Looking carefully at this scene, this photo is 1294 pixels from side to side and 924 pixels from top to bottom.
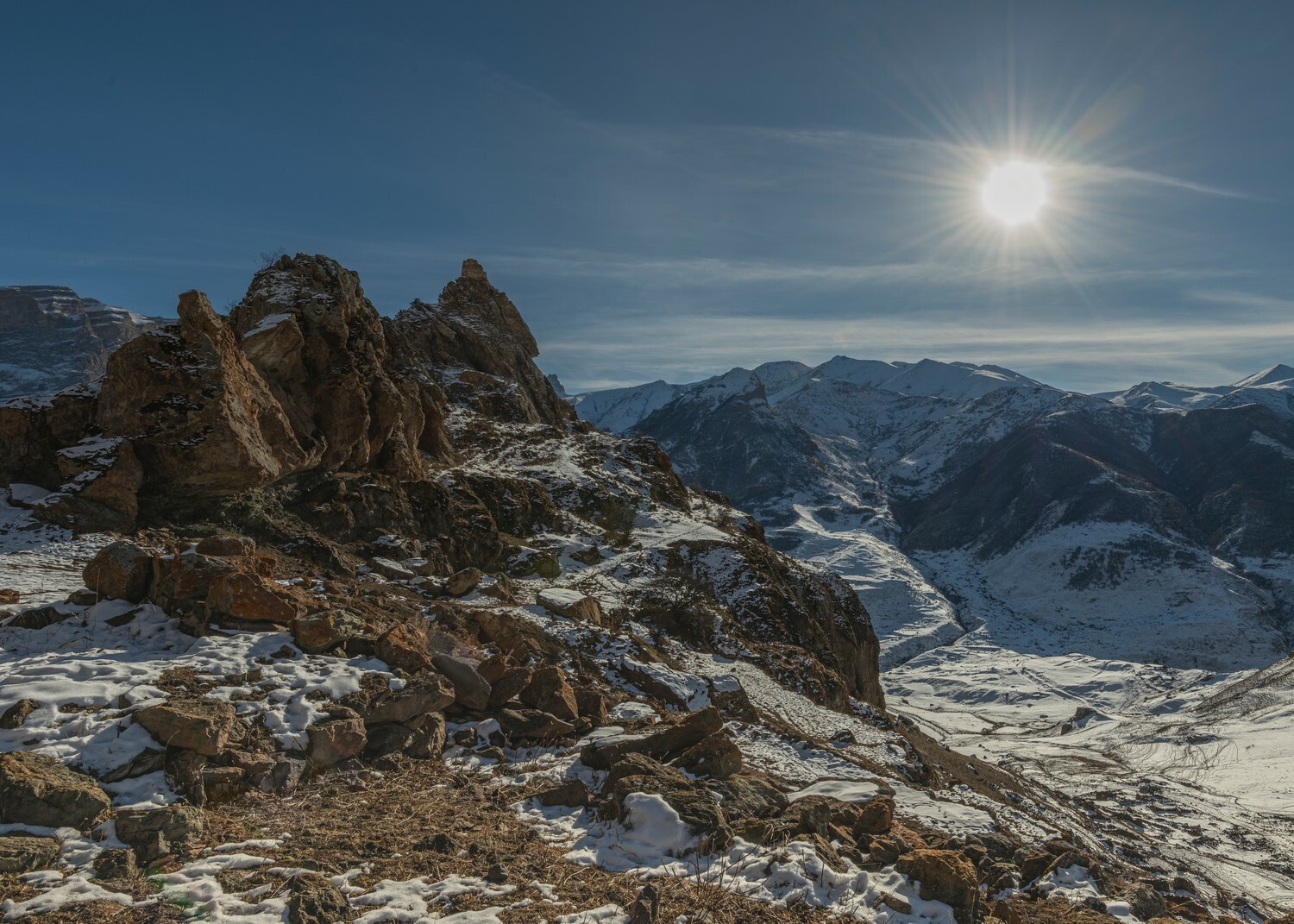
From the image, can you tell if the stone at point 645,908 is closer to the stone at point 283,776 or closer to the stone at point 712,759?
the stone at point 712,759

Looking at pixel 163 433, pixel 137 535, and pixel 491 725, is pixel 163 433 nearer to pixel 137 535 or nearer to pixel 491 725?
pixel 137 535

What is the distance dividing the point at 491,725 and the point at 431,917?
19.9ft

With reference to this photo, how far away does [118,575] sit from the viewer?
13461 mm

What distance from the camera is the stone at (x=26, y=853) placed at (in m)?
6.63

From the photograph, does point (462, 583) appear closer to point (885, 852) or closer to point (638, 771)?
point (638, 771)

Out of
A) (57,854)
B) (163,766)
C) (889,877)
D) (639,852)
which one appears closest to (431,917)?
(639,852)

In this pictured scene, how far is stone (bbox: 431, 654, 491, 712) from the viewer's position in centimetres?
1322

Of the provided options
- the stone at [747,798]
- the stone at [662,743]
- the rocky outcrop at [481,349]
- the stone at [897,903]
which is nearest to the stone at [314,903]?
the stone at [662,743]

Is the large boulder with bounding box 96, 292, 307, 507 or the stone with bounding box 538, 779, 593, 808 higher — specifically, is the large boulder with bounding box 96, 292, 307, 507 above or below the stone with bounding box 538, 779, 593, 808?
above

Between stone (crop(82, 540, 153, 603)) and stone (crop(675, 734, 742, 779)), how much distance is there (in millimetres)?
11556

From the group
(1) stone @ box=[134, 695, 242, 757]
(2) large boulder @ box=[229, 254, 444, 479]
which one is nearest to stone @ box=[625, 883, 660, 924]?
(1) stone @ box=[134, 695, 242, 757]

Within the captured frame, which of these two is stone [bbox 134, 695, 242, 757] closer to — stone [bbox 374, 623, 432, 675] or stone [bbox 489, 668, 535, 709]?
stone [bbox 374, 623, 432, 675]

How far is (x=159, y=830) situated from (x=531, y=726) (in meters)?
6.44

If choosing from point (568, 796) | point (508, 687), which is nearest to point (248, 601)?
point (508, 687)
